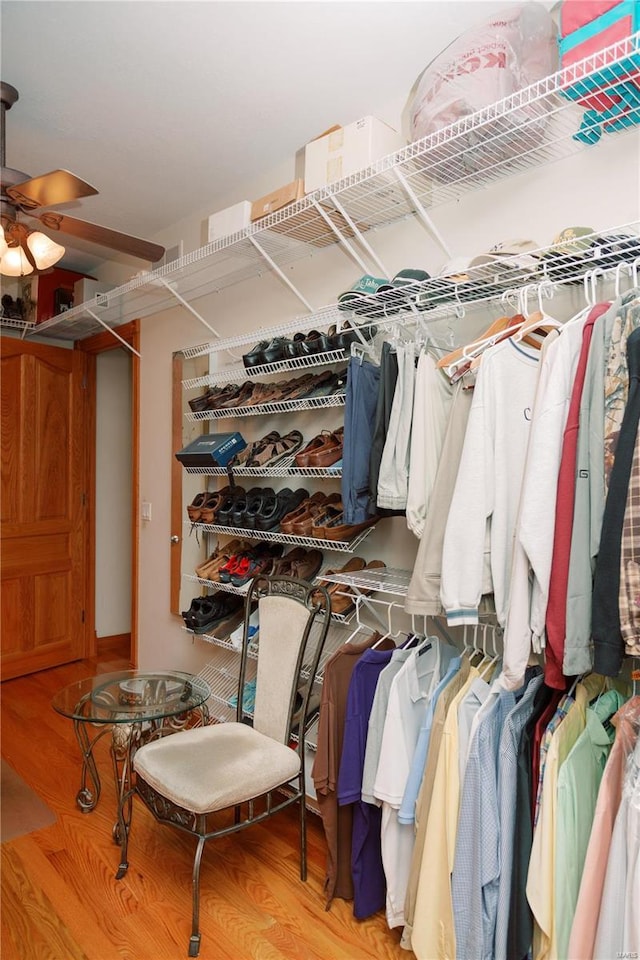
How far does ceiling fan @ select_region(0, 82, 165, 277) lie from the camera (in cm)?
214

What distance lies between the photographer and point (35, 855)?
2.23m

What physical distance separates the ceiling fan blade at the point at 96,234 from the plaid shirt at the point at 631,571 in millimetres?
2081

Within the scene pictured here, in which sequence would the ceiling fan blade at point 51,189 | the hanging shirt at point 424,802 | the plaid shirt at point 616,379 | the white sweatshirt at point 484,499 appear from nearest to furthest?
the plaid shirt at point 616,379, the white sweatshirt at point 484,499, the hanging shirt at point 424,802, the ceiling fan blade at point 51,189

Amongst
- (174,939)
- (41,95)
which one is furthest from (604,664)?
(41,95)

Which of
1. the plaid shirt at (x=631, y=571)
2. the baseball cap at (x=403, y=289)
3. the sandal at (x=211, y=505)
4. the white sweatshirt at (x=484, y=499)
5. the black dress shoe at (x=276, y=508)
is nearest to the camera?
the plaid shirt at (x=631, y=571)

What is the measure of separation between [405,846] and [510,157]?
212 centimetres

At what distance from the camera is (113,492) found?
4801 millimetres

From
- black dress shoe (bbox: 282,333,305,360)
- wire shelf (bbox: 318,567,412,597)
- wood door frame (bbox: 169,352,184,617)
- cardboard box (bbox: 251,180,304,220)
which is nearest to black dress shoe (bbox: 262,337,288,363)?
black dress shoe (bbox: 282,333,305,360)

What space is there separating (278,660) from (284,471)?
2.36 feet

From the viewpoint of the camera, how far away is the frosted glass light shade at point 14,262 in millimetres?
2486

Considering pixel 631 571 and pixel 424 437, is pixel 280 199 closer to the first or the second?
pixel 424 437

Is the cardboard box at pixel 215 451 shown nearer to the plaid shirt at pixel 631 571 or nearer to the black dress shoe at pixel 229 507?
the black dress shoe at pixel 229 507

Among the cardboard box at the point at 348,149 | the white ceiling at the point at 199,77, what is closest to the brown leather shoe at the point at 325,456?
the cardboard box at the point at 348,149

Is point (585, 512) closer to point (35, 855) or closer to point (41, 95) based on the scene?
point (35, 855)
